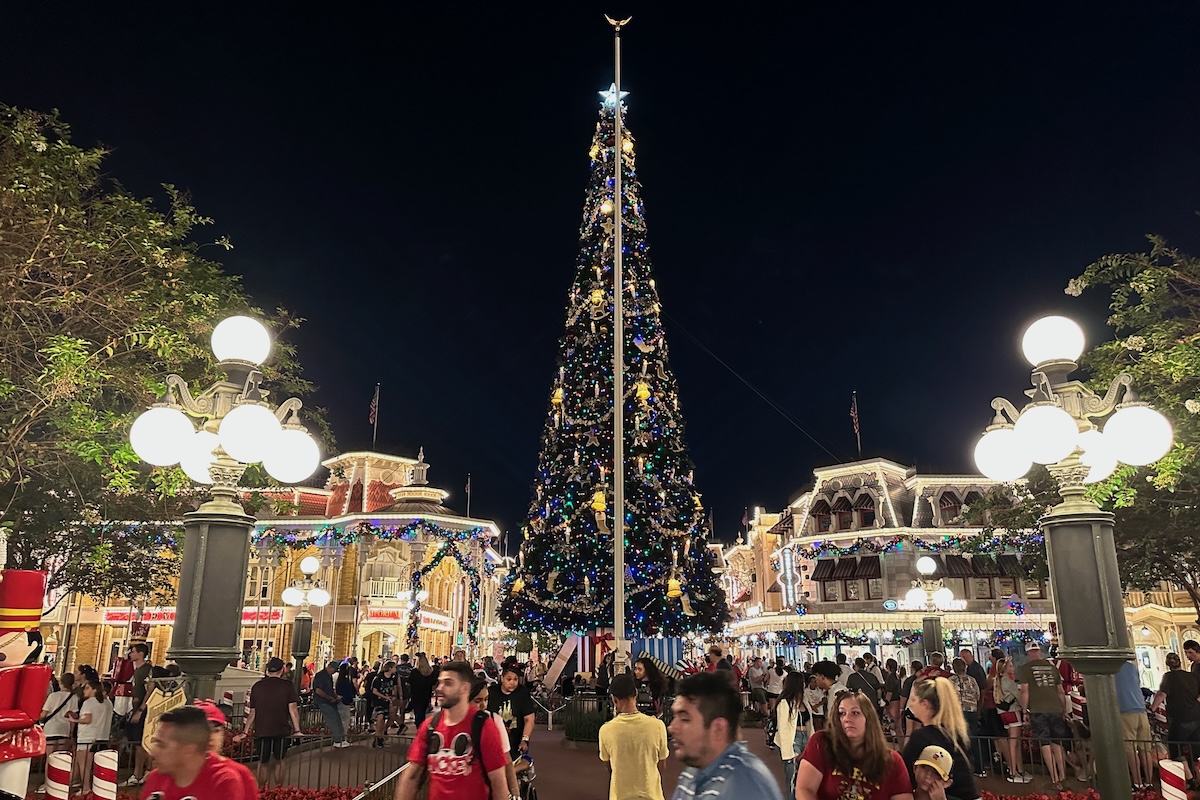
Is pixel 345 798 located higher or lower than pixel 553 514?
lower

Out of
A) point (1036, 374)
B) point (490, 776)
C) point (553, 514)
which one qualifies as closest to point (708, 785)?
point (490, 776)

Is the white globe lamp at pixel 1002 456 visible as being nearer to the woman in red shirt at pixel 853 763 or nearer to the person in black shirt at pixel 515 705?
the woman in red shirt at pixel 853 763

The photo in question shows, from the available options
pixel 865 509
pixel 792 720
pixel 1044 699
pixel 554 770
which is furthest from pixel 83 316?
pixel 865 509

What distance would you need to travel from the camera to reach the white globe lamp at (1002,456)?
620 cm

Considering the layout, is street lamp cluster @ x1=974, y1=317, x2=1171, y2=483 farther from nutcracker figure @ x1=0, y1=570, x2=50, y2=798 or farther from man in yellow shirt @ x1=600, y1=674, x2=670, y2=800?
nutcracker figure @ x1=0, y1=570, x2=50, y2=798

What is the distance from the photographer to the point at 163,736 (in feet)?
12.8

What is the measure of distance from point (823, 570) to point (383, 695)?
31331 mm

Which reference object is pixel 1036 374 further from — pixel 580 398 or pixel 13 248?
pixel 580 398

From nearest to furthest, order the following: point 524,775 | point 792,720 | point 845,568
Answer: point 524,775
point 792,720
point 845,568

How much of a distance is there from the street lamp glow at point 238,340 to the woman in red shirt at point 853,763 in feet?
16.5

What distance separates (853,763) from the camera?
4.25m

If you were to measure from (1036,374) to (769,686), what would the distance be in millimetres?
16535

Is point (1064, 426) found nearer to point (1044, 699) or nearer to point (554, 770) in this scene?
point (1044, 699)

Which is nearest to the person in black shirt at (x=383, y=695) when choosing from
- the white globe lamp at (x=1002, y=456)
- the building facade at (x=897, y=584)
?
the white globe lamp at (x=1002, y=456)
